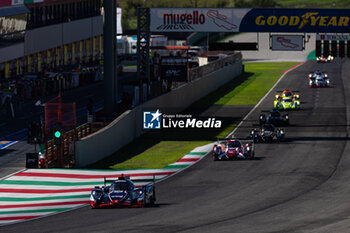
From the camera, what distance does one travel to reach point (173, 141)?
47969 millimetres

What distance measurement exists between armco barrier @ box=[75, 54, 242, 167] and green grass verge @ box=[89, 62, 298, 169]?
449mm

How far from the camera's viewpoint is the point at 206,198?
96.3ft

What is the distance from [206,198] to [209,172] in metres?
6.53

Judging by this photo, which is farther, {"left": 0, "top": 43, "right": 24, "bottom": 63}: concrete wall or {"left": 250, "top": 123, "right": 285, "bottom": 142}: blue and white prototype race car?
{"left": 0, "top": 43, "right": 24, "bottom": 63}: concrete wall

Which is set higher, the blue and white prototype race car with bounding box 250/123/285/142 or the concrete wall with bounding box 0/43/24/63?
the concrete wall with bounding box 0/43/24/63

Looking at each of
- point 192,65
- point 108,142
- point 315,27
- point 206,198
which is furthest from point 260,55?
point 206,198

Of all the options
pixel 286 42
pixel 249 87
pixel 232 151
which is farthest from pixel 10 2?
pixel 232 151

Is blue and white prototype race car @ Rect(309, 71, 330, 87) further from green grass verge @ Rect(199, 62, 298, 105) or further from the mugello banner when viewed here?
the mugello banner

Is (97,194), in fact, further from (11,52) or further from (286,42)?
(11,52)

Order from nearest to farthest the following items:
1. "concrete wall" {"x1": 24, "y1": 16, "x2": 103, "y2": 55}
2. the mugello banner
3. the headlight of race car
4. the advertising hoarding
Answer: the headlight of race car, the mugello banner, the advertising hoarding, "concrete wall" {"x1": 24, "y1": 16, "x2": 103, "y2": 55}

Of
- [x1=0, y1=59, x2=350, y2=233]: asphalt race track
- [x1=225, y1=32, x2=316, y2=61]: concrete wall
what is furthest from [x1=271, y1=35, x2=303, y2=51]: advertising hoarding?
[x1=225, y1=32, x2=316, y2=61]: concrete wall

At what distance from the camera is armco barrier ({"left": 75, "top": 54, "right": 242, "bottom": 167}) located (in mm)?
38219

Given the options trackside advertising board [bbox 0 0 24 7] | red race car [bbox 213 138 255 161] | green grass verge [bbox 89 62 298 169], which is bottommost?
green grass verge [bbox 89 62 298 169]

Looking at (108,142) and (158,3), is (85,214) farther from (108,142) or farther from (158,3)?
(158,3)
